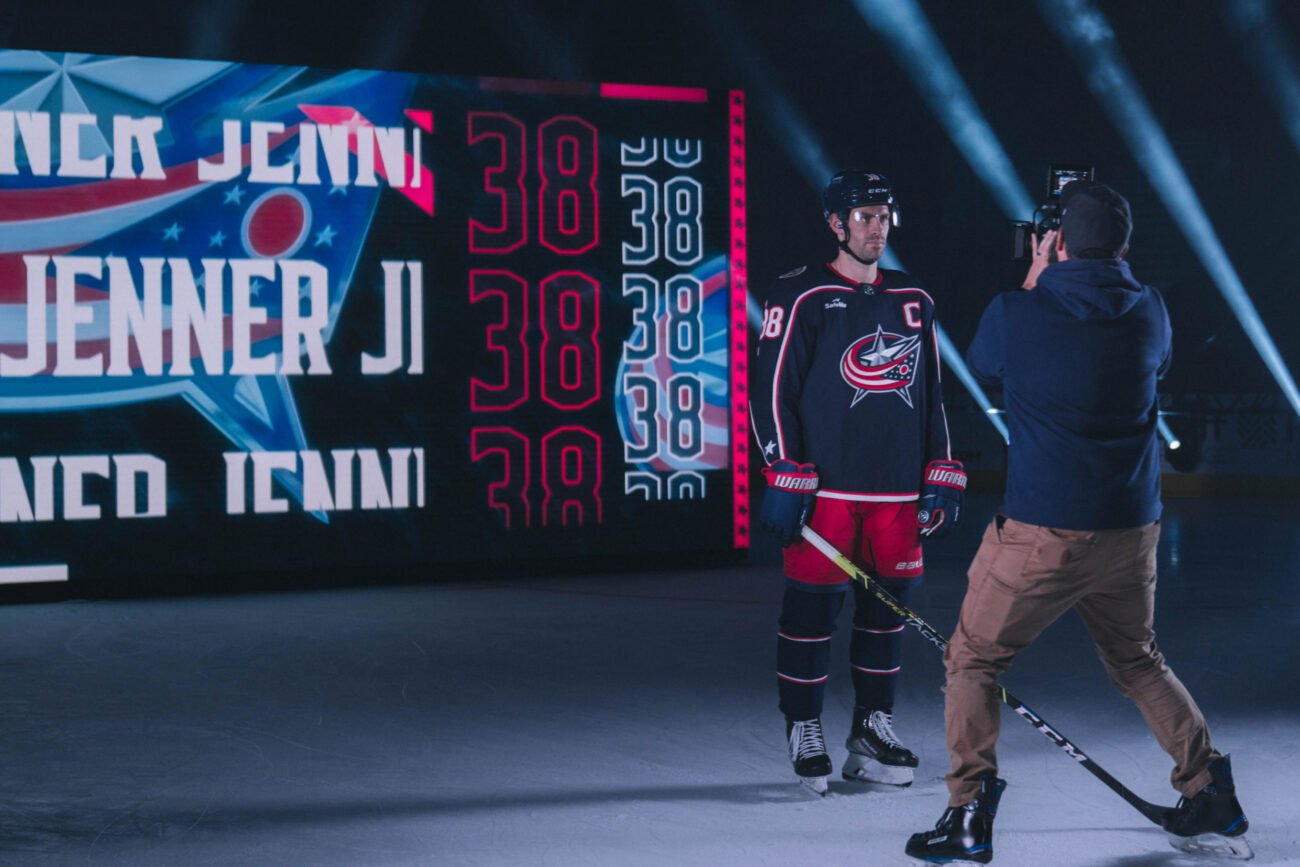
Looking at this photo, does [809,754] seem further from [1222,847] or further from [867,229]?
[867,229]

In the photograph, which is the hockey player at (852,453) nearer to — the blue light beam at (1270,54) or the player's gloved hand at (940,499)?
the player's gloved hand at (940,499)

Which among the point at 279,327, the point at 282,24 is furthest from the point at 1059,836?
the point at 282,24

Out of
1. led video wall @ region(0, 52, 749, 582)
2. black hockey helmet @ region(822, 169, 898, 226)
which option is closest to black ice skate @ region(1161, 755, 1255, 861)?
black hockey helmet @ region(822, 169, 898, 226)

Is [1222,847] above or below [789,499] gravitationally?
below

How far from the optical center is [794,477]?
3.94 meters

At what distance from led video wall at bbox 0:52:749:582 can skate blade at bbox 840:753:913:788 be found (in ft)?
15.7

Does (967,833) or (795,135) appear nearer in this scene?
(967,833)

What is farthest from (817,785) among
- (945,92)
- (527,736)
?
(945,92)

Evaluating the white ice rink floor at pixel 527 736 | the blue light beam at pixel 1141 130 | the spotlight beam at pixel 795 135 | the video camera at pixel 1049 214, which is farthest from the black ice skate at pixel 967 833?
the blue light beam at pixel 1141 130

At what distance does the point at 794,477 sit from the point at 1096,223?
120 cm

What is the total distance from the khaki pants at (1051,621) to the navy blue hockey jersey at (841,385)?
0.83 m

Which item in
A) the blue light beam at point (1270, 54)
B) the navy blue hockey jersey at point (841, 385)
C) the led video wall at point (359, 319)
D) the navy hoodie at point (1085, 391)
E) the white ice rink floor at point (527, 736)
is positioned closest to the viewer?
the navy hoodie at point (1085, 391)

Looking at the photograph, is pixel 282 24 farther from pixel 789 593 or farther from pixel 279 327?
pixel 789 593

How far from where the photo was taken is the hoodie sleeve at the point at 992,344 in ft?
10.5
